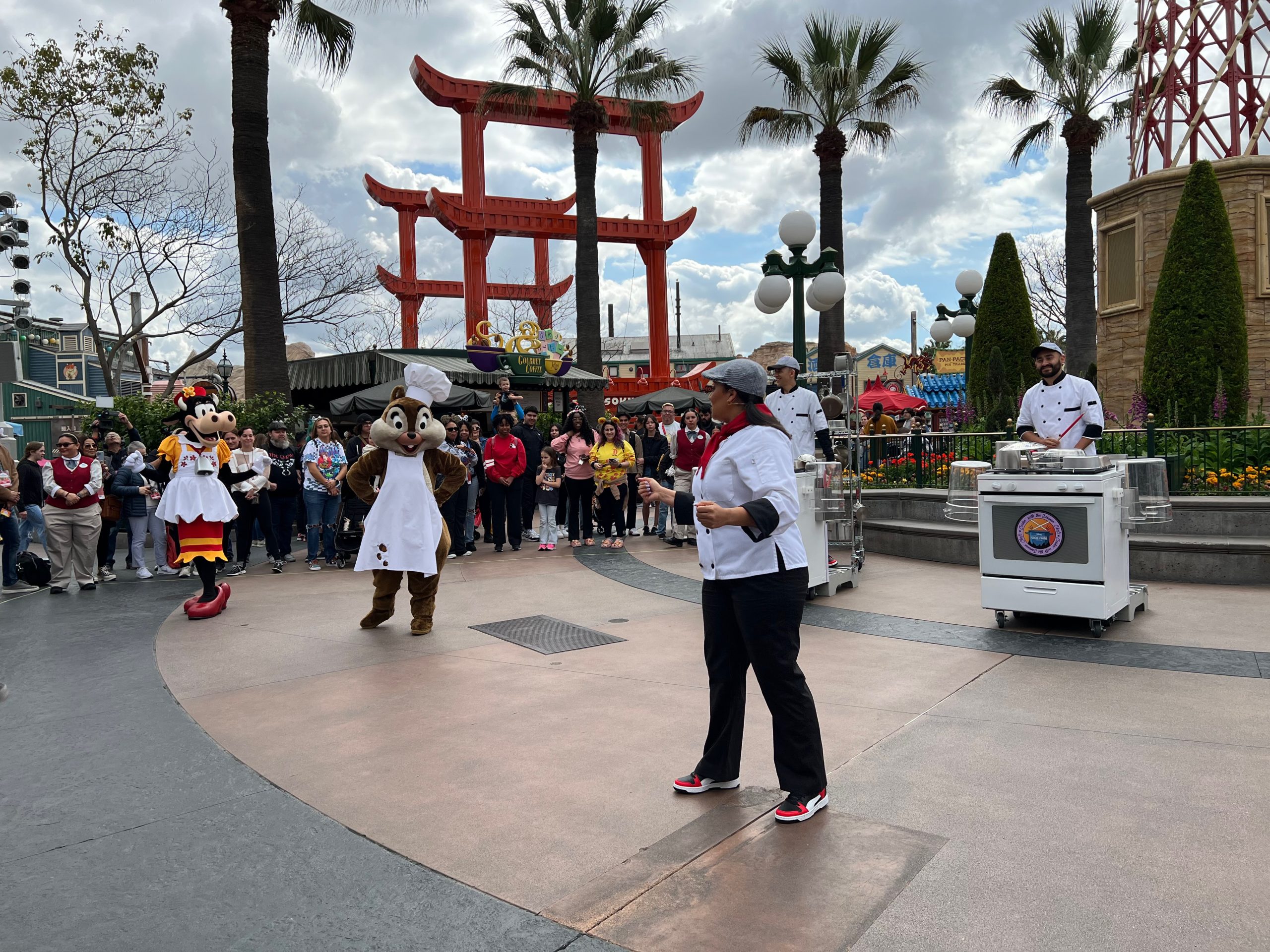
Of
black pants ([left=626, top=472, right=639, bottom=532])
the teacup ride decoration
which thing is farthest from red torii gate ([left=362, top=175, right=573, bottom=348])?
black pants ([left=626, top=472, right=639, bottom=532])

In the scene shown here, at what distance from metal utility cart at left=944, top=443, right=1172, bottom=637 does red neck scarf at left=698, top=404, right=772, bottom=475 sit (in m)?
3.58

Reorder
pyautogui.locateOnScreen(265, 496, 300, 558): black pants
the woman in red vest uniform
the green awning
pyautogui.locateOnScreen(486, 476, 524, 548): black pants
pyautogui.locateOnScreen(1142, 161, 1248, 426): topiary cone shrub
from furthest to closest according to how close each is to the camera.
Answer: the green awning, pyautogui.locateOnScreen(1142, 161, 1248, 426): topiary cone shrub, pyautogui.locateOnScreen(486, 476, 524, 548): black pants, pyautogui.locateOnScreen(265, 496, 300, 558): black pants, the woman in red vest uniform

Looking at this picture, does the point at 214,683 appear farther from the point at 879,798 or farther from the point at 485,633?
the point at 879,798

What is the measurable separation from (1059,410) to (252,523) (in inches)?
364

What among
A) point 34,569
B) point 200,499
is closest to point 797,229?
point 200,499

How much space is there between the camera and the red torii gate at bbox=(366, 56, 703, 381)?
25.3 metres

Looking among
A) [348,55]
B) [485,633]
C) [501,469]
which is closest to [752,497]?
[485,633]

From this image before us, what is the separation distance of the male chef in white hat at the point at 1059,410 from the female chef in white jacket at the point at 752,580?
4.06m

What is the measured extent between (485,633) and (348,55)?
12.3m

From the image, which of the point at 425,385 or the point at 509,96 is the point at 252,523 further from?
the point at 509,96

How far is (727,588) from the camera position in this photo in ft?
12.0

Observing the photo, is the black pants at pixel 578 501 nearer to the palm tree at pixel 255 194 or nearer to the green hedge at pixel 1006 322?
the palm tree at pixel 255 194

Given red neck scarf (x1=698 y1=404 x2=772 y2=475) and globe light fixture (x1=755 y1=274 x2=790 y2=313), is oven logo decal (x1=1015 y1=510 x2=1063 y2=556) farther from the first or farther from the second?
globe light fixture (x1=755 y1=274 x2=790 y2=313)

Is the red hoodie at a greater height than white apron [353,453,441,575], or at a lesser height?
greater
